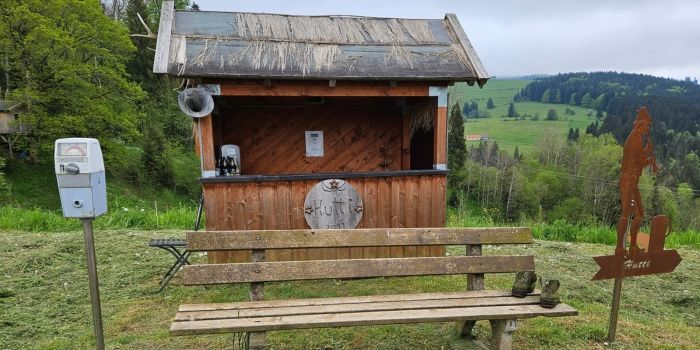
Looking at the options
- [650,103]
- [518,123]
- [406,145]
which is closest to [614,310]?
[406,145]

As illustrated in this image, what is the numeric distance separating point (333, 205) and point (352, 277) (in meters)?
2.03

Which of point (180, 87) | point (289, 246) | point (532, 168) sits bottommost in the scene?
point (532, 168)

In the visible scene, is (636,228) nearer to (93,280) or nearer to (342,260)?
(342,260)

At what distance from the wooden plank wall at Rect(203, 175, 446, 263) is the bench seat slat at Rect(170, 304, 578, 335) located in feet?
7.63

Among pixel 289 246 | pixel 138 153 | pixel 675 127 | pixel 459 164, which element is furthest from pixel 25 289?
pixel 675 127

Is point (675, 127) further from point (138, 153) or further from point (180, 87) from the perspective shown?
point (180, 87)

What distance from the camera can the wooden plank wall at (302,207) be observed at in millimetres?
4992

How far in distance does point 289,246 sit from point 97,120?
889 inches

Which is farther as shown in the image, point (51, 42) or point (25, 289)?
point (51, 42)

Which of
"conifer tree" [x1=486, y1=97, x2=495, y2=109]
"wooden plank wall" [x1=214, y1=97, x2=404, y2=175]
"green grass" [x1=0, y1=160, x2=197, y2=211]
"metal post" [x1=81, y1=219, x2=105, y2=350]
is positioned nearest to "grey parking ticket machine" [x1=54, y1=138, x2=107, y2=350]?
"metal post" [x1=81, y1=219, x2=105, y2=350]

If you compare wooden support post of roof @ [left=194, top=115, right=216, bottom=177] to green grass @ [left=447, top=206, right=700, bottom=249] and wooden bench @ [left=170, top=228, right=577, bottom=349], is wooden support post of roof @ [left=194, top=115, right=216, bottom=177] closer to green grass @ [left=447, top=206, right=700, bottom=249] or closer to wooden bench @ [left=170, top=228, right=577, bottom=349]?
wooden bench @ [left=170, top=228, right=577, bottom=349]

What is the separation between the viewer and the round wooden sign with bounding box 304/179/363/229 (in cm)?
518

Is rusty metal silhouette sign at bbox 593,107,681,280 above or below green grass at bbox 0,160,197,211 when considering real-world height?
above

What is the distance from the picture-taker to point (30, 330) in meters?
3.89
